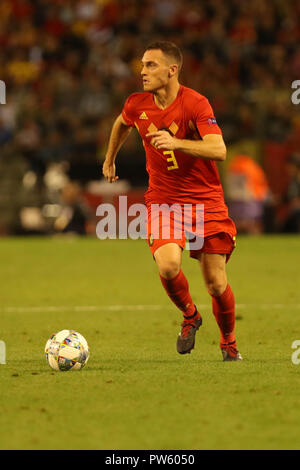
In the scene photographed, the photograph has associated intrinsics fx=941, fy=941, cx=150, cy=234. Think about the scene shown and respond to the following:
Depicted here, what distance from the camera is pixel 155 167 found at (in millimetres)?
7008

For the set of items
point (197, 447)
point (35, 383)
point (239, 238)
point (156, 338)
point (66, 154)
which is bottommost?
point (197, 447)

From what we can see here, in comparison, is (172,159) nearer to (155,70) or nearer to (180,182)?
(180,182)

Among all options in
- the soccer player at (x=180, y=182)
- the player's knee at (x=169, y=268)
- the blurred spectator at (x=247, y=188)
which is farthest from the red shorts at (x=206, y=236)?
the blurred spectator at (x=247, y=188)

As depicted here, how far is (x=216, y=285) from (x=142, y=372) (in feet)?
2.84

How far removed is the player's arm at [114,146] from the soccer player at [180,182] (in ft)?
0.65

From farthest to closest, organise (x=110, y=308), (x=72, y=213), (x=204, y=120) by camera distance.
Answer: (x=72, y=213), (x=110, y=308), (x=204, y=120)

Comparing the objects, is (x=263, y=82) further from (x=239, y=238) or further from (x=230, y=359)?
(x=230, y=359)

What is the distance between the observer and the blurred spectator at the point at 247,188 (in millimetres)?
19672

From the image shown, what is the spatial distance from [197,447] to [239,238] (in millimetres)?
14822

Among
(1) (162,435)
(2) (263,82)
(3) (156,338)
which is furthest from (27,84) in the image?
(1) (162,435)

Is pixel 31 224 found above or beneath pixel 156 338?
above

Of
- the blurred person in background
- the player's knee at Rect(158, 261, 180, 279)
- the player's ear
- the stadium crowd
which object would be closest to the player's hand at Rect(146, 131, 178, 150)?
the player's ear

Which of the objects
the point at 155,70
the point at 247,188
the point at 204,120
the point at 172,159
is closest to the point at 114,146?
the point at 172,159

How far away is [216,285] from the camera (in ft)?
22.1
